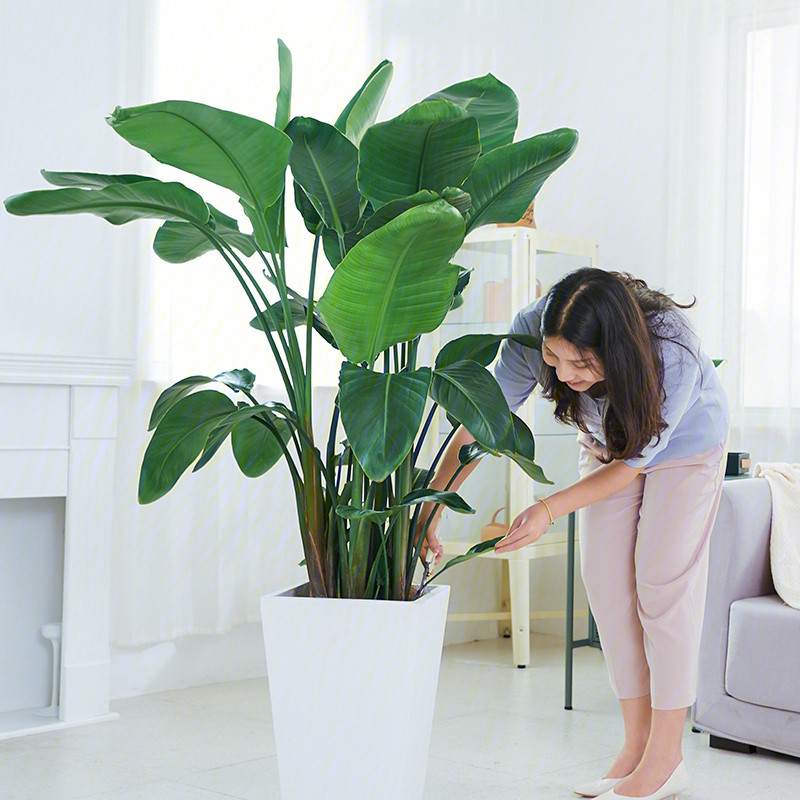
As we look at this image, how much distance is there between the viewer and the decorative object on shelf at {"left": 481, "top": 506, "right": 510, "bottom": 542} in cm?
366

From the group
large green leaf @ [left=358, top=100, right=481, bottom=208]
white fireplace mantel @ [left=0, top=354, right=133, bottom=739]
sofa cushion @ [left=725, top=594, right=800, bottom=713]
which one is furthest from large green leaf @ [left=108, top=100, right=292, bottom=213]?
sofa cushion @ [left=725, top=594, right=800, bottom=713]

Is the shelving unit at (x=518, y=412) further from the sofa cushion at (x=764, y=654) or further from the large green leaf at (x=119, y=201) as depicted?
the large green leaf at (x=119, y=201)

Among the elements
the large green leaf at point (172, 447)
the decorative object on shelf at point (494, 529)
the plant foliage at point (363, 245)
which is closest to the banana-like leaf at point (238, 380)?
the plant foliage at point (363, 245)

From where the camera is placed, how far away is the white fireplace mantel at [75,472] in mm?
2736

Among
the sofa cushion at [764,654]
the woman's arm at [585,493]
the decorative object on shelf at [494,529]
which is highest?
the woman's arm at [585,493]

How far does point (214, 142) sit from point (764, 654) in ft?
5.94

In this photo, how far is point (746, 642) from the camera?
101 inches

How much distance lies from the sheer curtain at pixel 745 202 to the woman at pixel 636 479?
1.48 meters

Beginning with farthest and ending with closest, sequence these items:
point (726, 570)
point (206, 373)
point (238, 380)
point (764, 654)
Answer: point (206, 373) → point (726, 570) → point (764, 654) → point (238, 380)

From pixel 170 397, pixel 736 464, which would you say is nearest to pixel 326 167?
pixel 170 397

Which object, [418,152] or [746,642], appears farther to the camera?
[746,642]

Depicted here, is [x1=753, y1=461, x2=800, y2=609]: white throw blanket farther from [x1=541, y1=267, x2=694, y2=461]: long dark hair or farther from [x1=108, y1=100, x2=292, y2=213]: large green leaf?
[x1=108, y1=100, x2=292, y2=213]: large green leaf

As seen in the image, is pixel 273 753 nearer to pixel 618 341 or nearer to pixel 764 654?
pixel 764 654

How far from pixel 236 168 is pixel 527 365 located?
788 millimetres
